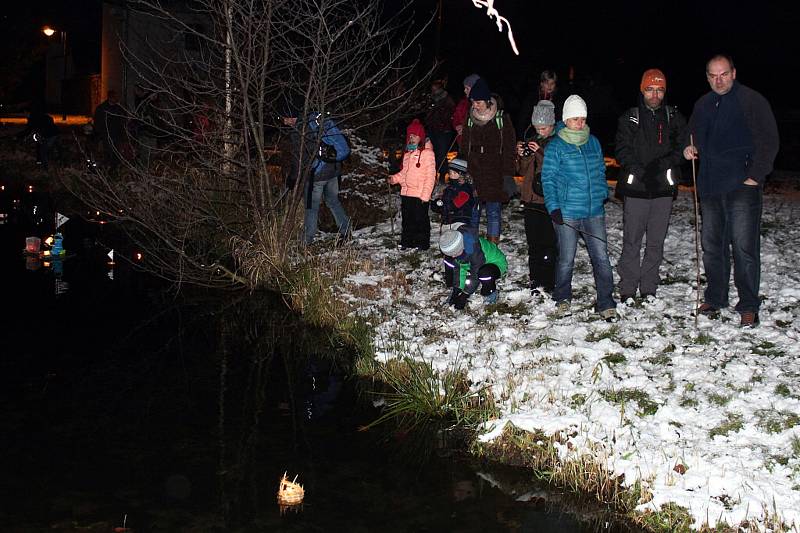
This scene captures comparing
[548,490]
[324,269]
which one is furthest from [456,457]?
[324,269]

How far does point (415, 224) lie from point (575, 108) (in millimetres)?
3692

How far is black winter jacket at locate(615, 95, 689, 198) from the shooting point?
339 inches

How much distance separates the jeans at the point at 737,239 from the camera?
8.23 m

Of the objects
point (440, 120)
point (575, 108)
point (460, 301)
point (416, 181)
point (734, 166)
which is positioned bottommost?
point (460, 301)

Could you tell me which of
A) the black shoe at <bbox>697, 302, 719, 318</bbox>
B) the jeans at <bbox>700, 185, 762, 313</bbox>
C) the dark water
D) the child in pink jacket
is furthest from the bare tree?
the black shoe at <bbox>697, 302, 719, 318</bbox>

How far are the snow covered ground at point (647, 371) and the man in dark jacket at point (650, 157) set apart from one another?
0.80 m

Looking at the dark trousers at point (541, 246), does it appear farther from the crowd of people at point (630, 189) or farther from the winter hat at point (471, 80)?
the winter hat at point (471, 80)

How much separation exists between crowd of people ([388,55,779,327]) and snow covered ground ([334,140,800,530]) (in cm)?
28

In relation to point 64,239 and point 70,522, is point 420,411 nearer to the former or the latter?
point 70,522

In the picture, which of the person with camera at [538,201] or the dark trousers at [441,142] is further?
the dark trousers at [441,142]

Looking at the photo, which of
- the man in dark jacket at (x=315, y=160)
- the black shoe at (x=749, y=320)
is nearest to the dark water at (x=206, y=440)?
the man in dark jacket at (x=315, y=160)

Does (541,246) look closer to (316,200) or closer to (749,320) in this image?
(749,320)

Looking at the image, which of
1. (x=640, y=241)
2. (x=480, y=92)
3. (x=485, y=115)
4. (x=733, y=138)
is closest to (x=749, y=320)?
(x=640, y=241)

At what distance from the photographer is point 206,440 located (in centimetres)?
647
